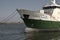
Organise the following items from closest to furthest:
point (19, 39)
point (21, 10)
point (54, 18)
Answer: point (19, 39) → point (21, 10) → point (54, 18)

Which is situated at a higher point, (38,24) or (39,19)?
(39,19)

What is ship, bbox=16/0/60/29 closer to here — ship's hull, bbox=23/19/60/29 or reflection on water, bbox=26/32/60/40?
ship's hull, bbox=23/19/60/29

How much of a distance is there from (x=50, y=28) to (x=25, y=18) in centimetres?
525

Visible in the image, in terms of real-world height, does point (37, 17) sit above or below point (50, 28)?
above

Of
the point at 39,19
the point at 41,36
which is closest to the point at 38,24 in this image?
the point at 39,19

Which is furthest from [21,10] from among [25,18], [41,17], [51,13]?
[51,13]

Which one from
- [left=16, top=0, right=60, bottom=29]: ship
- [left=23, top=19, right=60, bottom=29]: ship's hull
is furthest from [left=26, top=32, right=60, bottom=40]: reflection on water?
[left=16, top=0, right=60, bottom=29]: ship

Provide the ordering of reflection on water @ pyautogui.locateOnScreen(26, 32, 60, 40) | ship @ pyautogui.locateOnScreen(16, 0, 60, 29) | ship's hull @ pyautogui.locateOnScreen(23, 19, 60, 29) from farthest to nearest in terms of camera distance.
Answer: ship's hull @ pyautogui.locateOnScreen(23, 19, 60, 29), ship @ pyautogui.locateOnScreen(16, 0, 60, 29), reflection on water @ pyautogui.locateOnScreen(26, 32, 60, 40)

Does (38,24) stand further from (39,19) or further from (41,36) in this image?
(41,36)

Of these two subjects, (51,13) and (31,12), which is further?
(51,13)

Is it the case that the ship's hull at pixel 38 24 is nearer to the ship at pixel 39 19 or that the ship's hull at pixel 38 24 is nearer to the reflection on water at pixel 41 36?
the ship at pixel 39 19

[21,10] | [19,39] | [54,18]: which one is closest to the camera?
[19,39]

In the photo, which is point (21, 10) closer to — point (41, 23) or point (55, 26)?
point (41, 23)

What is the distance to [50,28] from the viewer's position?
39.2 meters
